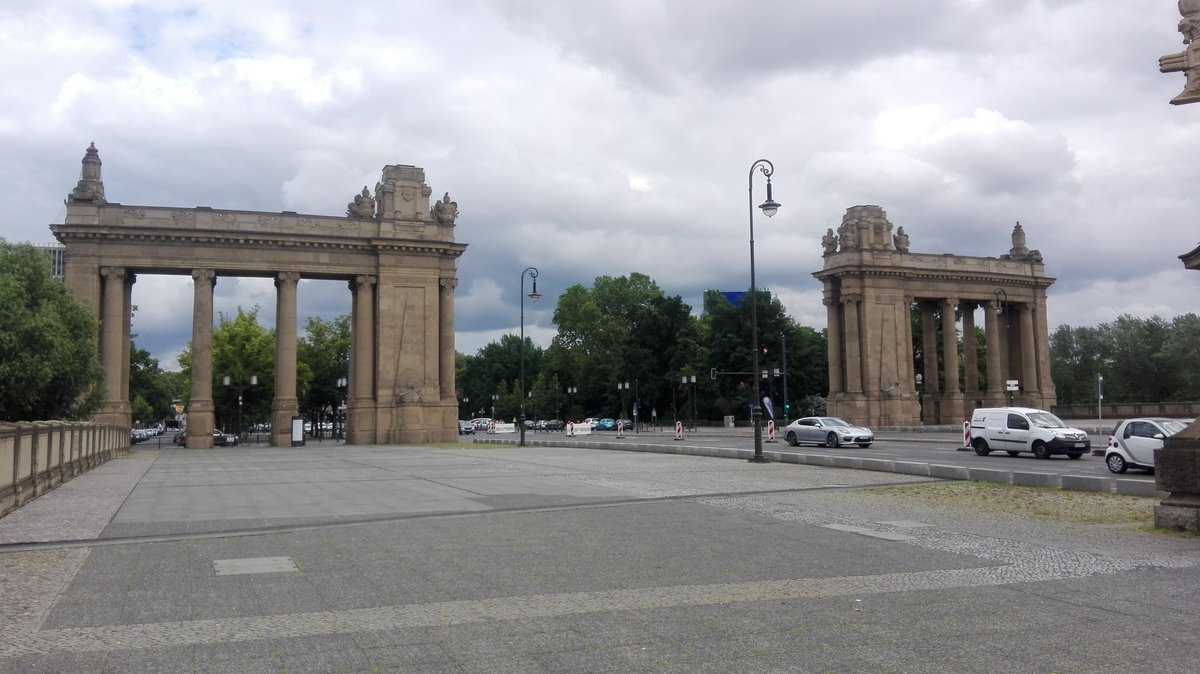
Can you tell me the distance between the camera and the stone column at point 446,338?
62969 millimetres

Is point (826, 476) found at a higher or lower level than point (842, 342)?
lower

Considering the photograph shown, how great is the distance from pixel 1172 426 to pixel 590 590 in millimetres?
20850

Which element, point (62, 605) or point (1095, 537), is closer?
point (62, 605)

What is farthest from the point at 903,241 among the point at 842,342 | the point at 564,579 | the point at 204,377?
the point at 564,579

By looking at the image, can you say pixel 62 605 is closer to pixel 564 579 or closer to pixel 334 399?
pixel 564 579

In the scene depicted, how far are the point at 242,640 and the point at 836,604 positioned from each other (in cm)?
478

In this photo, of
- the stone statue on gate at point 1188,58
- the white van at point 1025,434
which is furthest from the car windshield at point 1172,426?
the stone statue on gate at point 1188,58

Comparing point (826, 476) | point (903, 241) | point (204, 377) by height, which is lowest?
point (826, 476)

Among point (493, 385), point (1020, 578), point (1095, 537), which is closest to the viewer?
point (1020, 578)

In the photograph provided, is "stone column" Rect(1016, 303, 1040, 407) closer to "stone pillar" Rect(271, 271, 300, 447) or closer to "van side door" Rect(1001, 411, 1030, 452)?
"van side door" Rect(1001, 411, 1030, 452)

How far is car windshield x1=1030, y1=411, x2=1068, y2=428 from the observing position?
32.9m

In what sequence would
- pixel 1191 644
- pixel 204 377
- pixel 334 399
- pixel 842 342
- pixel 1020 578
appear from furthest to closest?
pixel 334 399, pixel 842 342, pixel 204 377, pixel 1020 578, pixel 1191 644

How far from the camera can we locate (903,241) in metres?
75.3

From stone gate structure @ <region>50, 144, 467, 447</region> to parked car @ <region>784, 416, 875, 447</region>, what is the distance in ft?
83.2
